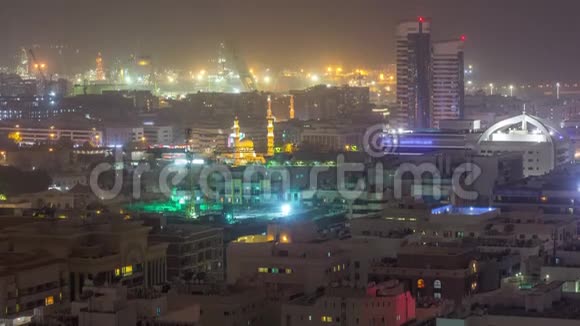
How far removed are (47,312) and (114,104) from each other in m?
44.0

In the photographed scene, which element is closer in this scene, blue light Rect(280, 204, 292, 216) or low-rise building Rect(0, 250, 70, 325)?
low-rise building Rect(0, 250, 70, 325)

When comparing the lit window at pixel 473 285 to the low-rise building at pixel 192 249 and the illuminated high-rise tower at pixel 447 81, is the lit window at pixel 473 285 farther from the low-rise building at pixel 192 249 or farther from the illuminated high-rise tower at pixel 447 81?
the illuminated high-rise tower at pixel 447 81

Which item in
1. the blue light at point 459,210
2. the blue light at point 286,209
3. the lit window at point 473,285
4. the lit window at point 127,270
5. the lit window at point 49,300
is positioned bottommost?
the lit window at point 49,300

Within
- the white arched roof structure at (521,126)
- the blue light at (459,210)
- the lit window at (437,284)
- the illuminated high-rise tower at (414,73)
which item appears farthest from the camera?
the illuminated high-rise tower at (414,73)

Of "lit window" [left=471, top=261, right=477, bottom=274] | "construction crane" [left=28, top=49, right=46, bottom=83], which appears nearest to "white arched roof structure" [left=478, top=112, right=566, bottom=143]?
"lit window" [left=471, top=261, right=477, bottom=274]

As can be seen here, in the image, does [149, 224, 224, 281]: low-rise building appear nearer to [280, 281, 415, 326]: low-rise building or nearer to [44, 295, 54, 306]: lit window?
[44, 295, 54, 306]: lit window

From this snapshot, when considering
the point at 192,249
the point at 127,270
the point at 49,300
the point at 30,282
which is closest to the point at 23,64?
the point at 192,249

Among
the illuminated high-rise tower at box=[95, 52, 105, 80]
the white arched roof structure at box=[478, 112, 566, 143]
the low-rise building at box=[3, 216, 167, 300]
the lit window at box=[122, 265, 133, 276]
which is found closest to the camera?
the low-rise building at box=[3, 216, 167, 300]

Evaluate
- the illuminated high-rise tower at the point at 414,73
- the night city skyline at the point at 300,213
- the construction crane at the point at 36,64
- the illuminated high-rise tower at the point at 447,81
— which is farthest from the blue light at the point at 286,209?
the construction crane at the point at 36,64

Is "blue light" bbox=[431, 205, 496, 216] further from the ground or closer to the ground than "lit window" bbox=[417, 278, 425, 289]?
further from the ground

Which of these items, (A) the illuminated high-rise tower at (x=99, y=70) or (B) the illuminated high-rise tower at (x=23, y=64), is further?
(A) the illuminated high-rise tower at (x=99, y=70)

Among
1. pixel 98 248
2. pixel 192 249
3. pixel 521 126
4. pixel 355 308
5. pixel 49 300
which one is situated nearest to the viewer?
pixel 355 308

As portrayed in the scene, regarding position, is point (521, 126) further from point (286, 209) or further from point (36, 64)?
point (36, 64)

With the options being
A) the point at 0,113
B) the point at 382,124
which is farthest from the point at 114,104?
the point at 382,124
